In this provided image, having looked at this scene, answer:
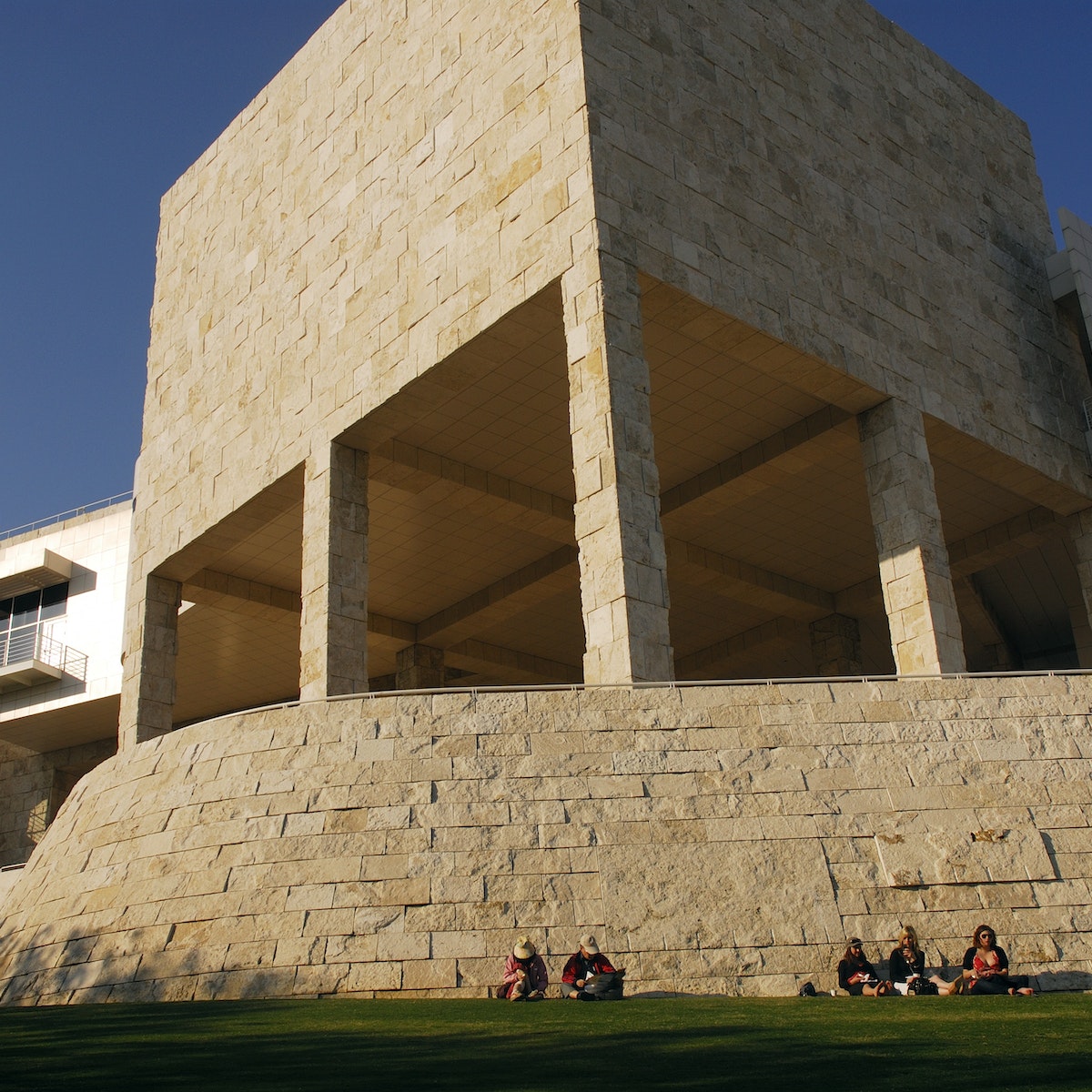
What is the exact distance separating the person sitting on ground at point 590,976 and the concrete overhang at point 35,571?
29534 millimetres

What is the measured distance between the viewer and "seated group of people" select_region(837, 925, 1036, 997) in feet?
39.8

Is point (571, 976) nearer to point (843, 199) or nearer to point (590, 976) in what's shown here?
point (590, 976)

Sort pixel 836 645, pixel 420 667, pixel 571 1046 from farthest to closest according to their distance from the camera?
pixel 420 667, pixel 836 645, pixel 571 1046

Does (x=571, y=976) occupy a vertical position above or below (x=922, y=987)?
above

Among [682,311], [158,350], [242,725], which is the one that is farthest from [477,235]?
[158,350]

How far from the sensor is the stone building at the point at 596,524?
14023mm

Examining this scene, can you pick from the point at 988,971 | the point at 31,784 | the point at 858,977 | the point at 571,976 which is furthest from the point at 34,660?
the point at 988,971

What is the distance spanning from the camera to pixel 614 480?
18.4 metres

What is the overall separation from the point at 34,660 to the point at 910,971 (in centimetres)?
2950

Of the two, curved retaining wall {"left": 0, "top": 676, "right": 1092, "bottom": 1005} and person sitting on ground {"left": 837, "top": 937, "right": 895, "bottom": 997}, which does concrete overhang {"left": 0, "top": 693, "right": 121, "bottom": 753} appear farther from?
person sitting on ground {"left": 837, "top": 937, "right": 895, "bottom": 997}

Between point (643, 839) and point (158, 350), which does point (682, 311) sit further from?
point (158, 350)

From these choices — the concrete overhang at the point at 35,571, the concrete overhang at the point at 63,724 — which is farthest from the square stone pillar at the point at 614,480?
the concrete overhang at the point at 35,571

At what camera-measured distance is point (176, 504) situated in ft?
92.3

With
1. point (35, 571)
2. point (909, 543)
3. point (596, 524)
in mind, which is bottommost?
point (596, 524)
